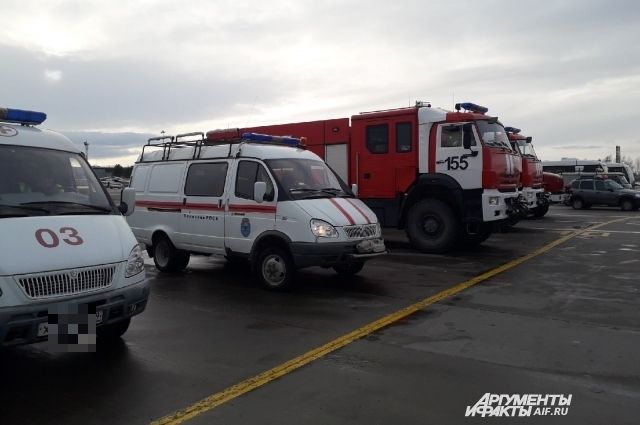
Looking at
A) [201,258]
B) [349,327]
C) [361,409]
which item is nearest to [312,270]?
[201,258]

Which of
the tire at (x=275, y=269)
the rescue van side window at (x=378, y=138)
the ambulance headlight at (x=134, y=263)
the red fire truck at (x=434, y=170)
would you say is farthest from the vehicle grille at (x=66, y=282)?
the rescue van side window at (x=378, y=138)

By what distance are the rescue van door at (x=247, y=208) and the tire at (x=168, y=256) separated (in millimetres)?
1532

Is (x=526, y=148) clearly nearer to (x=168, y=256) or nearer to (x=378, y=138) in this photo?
(x=378, y=138)

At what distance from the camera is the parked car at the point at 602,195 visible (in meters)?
27.4

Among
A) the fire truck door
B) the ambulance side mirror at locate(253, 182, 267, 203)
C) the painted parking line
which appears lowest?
the painted parking line

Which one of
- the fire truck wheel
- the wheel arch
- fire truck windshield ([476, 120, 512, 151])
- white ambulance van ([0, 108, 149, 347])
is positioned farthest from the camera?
the fire truck wheel

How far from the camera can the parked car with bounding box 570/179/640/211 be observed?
27359mm

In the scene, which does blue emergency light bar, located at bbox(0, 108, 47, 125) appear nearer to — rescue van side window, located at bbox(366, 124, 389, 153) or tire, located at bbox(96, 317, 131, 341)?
tire, located at bbox(96, 317, 131, 341)

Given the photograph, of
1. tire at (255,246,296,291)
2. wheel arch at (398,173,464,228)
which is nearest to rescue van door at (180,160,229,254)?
tire at (255,246,296,291)

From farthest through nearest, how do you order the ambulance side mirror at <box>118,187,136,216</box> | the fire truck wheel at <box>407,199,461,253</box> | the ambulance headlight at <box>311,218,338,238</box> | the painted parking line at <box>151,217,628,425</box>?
the fire truck wheel at <box>407,199,461,253</box> < the ambulance headlight at <box>311,218,338,238</box> < the ambulance side mirror at <box>118,187,136,216</box> < the painted parking line at <box>151,217,628,425</box>

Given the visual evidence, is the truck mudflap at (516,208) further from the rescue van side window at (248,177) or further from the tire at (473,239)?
the rescue van side window at (248,177)

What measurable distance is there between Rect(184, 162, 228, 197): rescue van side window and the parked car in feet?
80.9

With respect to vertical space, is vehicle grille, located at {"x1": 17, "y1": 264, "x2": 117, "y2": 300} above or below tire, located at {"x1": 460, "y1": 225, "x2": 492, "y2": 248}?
above

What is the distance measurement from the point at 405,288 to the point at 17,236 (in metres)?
5.53
